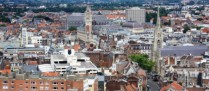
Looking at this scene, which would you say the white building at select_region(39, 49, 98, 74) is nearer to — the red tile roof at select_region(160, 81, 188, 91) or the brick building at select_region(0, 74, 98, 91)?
the red tile roof at select_region(160, 81, 188, 91)

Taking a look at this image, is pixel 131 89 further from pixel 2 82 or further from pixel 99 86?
pixel 2 82

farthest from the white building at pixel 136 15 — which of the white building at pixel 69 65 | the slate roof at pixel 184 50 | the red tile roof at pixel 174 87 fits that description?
the red tile roof at pixel 174 87

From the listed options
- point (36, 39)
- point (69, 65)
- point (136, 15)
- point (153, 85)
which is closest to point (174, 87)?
point (153, 85)

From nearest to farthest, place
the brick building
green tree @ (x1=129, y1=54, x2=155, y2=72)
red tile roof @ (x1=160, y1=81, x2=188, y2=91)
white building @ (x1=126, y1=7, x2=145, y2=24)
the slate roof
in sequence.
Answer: the brick building → red tile roof @ (x1=160, y1=81, x2=188, y2=91) → green tree @ (x1=129, y1=54, x2=155, y2=72) → the slate roof → white building @ (x1=126, y1=7, x2=145, y2=24)

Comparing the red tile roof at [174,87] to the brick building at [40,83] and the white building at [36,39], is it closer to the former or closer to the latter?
the brick building at [40,83]

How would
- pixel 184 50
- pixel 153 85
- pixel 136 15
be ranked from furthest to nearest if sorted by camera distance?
pixel 136 15 < pixel 184 50 < pixel 153 85

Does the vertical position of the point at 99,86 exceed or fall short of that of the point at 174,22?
it exceeds it

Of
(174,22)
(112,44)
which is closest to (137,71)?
(112,44)

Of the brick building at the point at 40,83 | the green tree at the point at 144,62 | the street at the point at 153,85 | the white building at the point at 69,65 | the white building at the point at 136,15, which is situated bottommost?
the white building at the point at 136,15

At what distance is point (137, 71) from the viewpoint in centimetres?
7231

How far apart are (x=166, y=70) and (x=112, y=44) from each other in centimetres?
3145

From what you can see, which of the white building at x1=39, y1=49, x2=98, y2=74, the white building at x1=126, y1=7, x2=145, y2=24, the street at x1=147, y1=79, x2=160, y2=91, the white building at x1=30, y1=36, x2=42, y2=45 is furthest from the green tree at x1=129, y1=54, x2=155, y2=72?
the white building at x1=126, y1=7, x2=145, y2=24

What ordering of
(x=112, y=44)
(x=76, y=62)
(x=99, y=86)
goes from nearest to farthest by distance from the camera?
1. (x=99, y=86)
2. (x=76, y=62)
3. (x=112, y=44)

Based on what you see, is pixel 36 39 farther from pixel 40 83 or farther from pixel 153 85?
pixel 40 83
